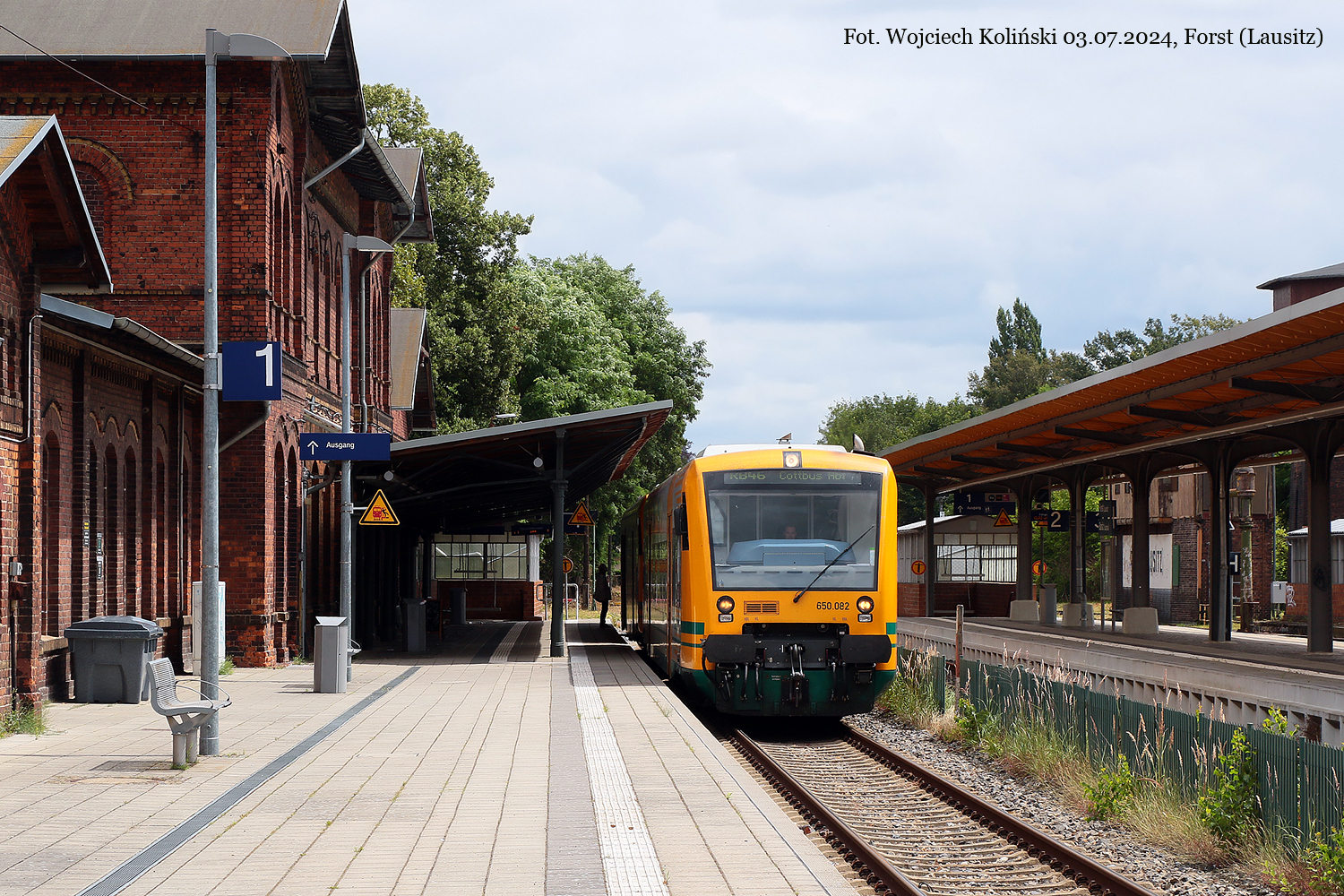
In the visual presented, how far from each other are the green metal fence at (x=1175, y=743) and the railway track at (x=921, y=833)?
126 centimetres

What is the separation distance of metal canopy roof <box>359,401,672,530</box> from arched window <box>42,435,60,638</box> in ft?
21.4

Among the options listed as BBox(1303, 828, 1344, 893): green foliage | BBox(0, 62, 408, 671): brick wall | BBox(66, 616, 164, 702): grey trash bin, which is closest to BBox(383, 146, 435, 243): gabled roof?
BBox(0, 62, 408, 671): brick wall

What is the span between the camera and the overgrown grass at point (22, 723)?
12531 millimetres

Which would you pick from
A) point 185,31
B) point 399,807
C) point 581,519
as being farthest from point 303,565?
point 399,807

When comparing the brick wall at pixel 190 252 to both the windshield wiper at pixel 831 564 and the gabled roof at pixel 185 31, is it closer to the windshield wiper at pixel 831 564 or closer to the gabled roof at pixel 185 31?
the gabled roof at pixel 185 31

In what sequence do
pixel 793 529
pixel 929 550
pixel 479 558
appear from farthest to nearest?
pixel 479 558
pixel 929 550
pixel 793 529

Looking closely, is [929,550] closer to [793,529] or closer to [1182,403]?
[1182,403]

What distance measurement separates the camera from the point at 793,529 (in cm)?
1548

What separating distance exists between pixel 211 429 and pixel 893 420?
110096mm

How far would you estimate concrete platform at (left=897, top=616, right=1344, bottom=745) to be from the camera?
10.3m

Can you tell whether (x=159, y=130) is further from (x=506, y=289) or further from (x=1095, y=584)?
(x=1095, y=584)

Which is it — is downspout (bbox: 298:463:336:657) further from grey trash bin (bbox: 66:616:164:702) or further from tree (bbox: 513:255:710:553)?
tree (bbox: 513:255:710:553)

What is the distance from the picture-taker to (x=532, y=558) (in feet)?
144

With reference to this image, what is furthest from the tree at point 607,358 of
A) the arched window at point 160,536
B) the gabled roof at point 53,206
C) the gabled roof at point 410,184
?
the gabled roof at point 53,206
